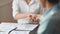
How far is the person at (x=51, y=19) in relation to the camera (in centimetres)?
68

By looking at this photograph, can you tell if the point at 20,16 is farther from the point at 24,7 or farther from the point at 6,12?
the point at 6,12

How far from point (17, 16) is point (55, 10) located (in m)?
1.12

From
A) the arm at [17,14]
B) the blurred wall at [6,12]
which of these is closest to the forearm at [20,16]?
the arm at [17,14]

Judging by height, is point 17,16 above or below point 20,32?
above

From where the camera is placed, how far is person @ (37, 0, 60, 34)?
68 centimetres

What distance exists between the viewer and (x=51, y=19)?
27.1 inches

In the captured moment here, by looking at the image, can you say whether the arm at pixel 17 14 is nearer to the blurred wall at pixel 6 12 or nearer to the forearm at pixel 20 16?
the forearm at pixel 20 16

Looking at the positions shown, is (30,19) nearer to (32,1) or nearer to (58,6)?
(32,1)

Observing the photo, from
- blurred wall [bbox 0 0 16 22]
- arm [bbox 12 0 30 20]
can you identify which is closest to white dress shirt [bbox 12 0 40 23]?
arm [bbox 12 0 30 20]

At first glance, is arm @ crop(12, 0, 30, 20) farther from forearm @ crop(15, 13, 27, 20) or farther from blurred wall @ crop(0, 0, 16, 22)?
blurred wall @ crop(0, 0, 16, 22)

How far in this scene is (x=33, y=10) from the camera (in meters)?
1.85

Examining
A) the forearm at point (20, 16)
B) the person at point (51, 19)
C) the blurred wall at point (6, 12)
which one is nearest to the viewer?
the person at point (51, 19)

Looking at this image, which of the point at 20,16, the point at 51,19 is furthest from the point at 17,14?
the point at 51,19

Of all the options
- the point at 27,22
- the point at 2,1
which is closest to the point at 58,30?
the point at 27,22
